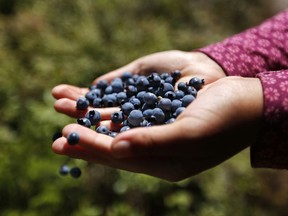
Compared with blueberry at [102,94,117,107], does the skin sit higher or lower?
higher

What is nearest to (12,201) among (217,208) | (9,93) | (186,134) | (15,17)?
(9,93)

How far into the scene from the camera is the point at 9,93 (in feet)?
12.7

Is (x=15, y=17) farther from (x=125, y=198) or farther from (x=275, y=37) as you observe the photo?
(x=275, y=37)

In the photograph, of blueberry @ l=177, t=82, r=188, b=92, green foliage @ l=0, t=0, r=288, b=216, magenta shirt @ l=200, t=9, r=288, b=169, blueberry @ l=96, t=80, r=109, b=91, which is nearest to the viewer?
magenta shirt @ l=200, t=9, r=288, b=169

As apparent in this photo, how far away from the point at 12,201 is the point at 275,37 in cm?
208

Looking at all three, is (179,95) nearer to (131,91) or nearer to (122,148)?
(131,91)

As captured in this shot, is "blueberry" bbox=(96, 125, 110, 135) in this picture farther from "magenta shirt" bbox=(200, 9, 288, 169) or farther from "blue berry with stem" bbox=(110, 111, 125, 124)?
"magenta shirt" bbox=(200, 9, 288, 169)

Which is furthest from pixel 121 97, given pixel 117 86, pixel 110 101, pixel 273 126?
pixel 273 126

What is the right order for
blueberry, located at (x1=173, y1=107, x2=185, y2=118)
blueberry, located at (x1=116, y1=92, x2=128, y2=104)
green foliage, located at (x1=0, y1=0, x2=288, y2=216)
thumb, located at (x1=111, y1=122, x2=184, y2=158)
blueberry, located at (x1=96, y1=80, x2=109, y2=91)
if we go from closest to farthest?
thumb, located at (x1=111, y1=122, x2=184, y2=158), blueberry, located at (x1=173, y1=107, x2=185, y2=118), blueberry, located at (x1=116, y1=92, x2=128, y2=104), blueberry, located at (x1=96, y1=80, x2=109, y2=91), green foliage, located at (x1=0, y1=0, x2=288, y2=216)

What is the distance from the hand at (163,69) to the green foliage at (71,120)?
0.87m

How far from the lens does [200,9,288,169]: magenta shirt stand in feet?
6.08

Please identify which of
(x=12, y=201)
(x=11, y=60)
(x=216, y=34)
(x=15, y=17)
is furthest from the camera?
(x=216, y=34)

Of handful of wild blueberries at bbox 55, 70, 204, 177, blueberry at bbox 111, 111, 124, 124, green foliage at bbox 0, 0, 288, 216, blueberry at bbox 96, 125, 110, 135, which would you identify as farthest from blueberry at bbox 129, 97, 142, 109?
green foliage at bbox 0, 0, 288, 216

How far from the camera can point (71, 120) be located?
3.51 metres
